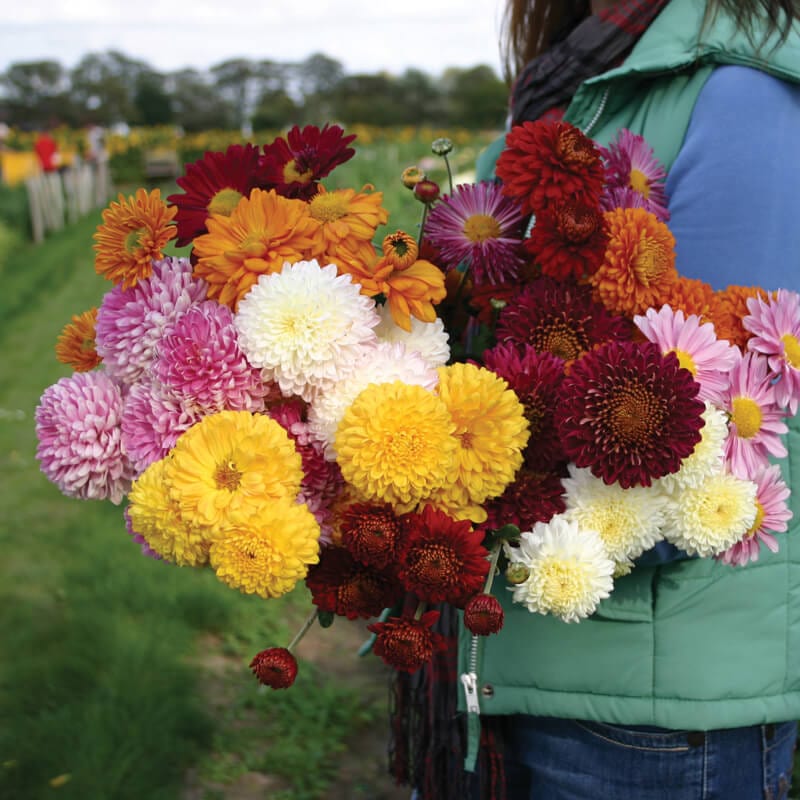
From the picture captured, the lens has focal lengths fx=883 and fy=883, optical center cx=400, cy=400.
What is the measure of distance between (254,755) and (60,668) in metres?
0.74

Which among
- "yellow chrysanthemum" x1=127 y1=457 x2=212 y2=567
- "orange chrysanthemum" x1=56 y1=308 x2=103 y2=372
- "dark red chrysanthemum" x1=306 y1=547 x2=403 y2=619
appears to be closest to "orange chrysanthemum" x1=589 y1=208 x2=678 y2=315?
"dark red chrysanthemum" x1=306 y1=547 x2=403 y2=619

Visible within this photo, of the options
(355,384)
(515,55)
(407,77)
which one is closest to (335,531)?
(355,384)

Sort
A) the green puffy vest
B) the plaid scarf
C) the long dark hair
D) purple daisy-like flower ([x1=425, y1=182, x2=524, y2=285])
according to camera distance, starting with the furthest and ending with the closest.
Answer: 1. the long dark hair
2. the plaid scarf
3. the green puffy vest
4. purple daisy-like flower ([x1=425, y1=182, x2=524, y2=285])

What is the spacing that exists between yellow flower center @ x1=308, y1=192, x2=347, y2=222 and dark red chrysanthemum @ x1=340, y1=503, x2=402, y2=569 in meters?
0.34

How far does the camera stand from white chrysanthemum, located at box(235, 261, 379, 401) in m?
0.96

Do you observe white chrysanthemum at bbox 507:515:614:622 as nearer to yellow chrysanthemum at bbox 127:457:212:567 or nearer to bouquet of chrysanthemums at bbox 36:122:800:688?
bouquet of chrysanthemums at bbox 36:122:800:688

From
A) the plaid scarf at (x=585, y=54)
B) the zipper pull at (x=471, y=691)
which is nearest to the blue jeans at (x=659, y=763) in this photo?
the zipper pull at (x=471, y=691)

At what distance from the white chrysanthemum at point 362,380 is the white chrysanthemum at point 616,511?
228 millimetres

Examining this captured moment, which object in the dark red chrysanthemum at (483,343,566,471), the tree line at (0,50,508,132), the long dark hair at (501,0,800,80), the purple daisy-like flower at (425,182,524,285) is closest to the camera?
the dark red chrysanthemum at (483,343,566,471)

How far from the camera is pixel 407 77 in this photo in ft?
97.5

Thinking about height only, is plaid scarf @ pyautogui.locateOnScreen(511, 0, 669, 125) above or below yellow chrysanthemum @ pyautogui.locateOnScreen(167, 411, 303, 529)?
above

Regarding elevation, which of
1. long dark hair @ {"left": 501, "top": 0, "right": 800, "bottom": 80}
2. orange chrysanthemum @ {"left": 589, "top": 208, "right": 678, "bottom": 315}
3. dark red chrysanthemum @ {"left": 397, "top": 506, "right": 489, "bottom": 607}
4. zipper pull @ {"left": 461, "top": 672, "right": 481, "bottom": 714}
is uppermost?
long dark hair @ {"left": 501, "top": 0, "right": 800, "bottom": 80}

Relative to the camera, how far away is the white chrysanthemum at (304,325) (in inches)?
37.6

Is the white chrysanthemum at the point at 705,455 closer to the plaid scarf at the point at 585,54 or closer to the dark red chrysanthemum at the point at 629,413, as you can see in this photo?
the dark red chrysanthemum at the point at 629,413
